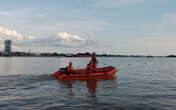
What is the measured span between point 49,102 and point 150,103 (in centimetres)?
528

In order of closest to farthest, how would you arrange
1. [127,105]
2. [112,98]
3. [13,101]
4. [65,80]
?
1. [127,105]
2. [13,101]
3. [112,98]
4. [65,80]

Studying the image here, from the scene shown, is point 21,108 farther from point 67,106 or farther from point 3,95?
point 3,95

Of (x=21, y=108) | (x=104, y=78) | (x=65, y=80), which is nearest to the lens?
(x=21, y=108)

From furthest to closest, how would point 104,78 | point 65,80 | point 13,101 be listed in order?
point 104,78 < point 65,80 < point 13,101

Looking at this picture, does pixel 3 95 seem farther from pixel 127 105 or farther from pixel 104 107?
pixel 127 105

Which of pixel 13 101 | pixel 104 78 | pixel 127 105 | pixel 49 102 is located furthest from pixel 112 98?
pixel 104 78

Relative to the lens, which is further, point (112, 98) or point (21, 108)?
point (112, 98)

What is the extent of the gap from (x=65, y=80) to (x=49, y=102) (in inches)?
276

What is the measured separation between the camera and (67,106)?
8.10 metres

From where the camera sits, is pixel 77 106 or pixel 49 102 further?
pixel 49 102

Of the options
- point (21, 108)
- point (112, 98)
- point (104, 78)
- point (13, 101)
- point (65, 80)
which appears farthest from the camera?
point (104, 78)

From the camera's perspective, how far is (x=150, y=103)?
859 centimetres

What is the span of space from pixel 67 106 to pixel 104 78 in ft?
32.0

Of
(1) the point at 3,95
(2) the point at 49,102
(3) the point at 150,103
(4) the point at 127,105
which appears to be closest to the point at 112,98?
(4) the point at 127,105
